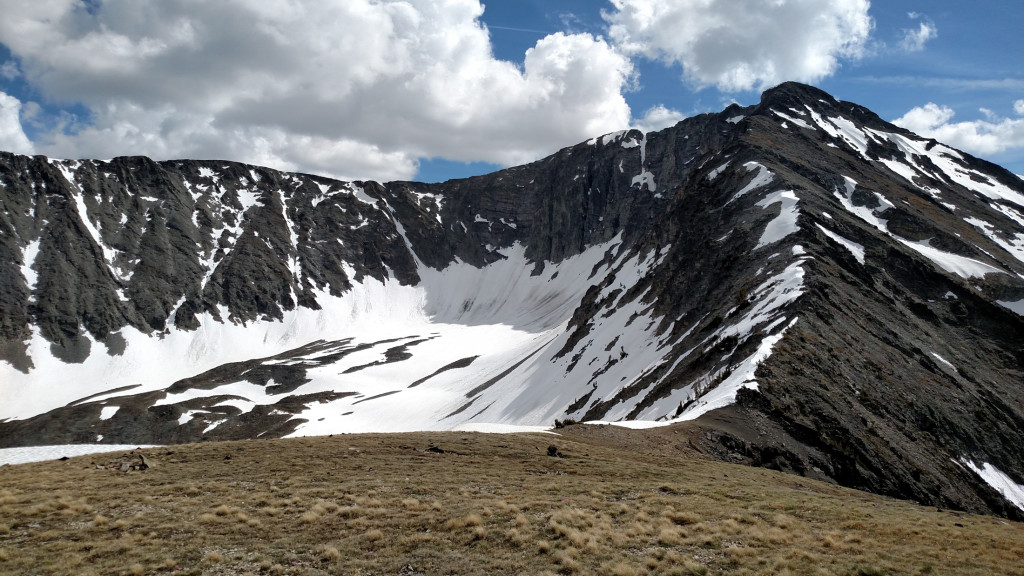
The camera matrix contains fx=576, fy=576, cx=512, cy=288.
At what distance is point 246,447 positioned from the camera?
26.2m

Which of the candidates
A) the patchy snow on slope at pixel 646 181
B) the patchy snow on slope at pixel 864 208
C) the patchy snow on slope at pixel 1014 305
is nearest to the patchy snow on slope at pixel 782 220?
the patchy snow on slope at pixel 864 208

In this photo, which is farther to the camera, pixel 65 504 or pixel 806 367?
pixel 806 367

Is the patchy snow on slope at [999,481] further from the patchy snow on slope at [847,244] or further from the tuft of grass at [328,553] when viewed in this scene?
the tuft of grass at [328,553]

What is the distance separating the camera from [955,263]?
63.4 meters

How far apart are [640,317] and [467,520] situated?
194 feet

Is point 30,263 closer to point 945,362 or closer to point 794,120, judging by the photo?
point 794,120

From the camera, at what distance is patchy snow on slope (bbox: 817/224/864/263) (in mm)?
54756

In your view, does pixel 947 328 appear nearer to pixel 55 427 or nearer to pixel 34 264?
pixel 55 427

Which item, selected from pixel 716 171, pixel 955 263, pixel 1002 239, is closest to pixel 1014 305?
pixel 955 263

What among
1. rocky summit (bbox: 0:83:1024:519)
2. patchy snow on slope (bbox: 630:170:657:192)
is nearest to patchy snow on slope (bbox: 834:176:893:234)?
rocky summit (bbox: 0:83:1024:519)

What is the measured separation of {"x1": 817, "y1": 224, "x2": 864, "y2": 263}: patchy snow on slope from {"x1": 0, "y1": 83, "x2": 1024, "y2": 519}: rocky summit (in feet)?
1.13

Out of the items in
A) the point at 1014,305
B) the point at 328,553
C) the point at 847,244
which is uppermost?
the point at 847,244

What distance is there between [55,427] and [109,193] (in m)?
108

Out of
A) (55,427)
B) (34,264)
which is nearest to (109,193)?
(34,264)
